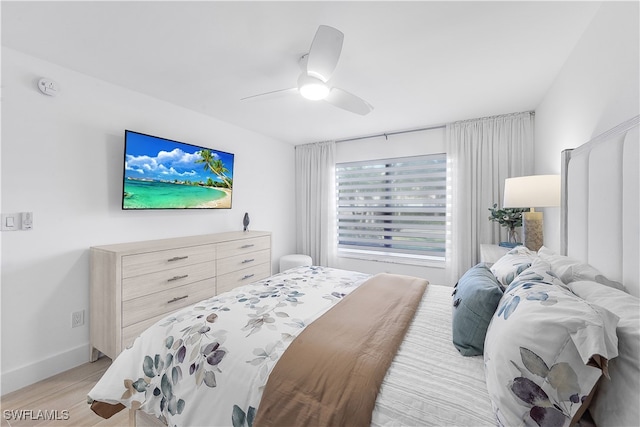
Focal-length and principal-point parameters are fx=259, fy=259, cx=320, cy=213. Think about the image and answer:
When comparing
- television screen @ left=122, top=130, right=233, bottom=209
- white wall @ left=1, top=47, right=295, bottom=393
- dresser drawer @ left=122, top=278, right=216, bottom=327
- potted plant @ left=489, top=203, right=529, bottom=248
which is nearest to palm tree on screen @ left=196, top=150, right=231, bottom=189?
television screen @ left=122, top=130, right=233, bottom=209

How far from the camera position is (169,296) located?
233 cm

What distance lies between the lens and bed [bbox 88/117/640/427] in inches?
28.2

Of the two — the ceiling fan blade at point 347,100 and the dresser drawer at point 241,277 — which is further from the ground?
the ceiling fan blade at point 347,100

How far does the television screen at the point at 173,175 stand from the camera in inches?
95.6

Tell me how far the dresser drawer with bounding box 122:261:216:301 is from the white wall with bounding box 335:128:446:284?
89.6 inches

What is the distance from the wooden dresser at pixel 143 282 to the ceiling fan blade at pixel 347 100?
1836 millimetres

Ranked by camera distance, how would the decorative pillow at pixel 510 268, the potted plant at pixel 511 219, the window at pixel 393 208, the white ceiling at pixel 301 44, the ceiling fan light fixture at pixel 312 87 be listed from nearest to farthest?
the decorative pillow at pixel 510 268, the white ceiling at pixel 301 44, the ceiling fan light fixture at pixel 312 87, the potted plant at pixel 511 219, the window at pixel 393 208

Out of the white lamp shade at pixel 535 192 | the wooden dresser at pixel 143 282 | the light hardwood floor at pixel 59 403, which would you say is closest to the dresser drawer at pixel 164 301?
the wooden dresser at pixel 143 282

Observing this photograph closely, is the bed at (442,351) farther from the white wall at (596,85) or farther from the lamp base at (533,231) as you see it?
the lamp base at (533,231)

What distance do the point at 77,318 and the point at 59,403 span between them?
66cm

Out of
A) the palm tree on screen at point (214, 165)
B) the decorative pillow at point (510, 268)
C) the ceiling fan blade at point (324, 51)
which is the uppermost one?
the ceiling fan blade at point (324, 51)

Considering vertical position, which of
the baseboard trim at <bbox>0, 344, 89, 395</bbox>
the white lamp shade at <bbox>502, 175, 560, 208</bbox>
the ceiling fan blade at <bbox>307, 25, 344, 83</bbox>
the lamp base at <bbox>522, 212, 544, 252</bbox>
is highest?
the ceiling fan blade at <bbox>307, 25, 344, 83</bbox>

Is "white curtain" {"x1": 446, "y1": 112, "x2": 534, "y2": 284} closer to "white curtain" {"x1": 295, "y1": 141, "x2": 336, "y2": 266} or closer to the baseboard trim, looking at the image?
"white curtain" {"x1": 295, "y1": 141, "x2": 336, "y2": 266}

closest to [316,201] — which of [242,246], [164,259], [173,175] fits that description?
[242,246]
